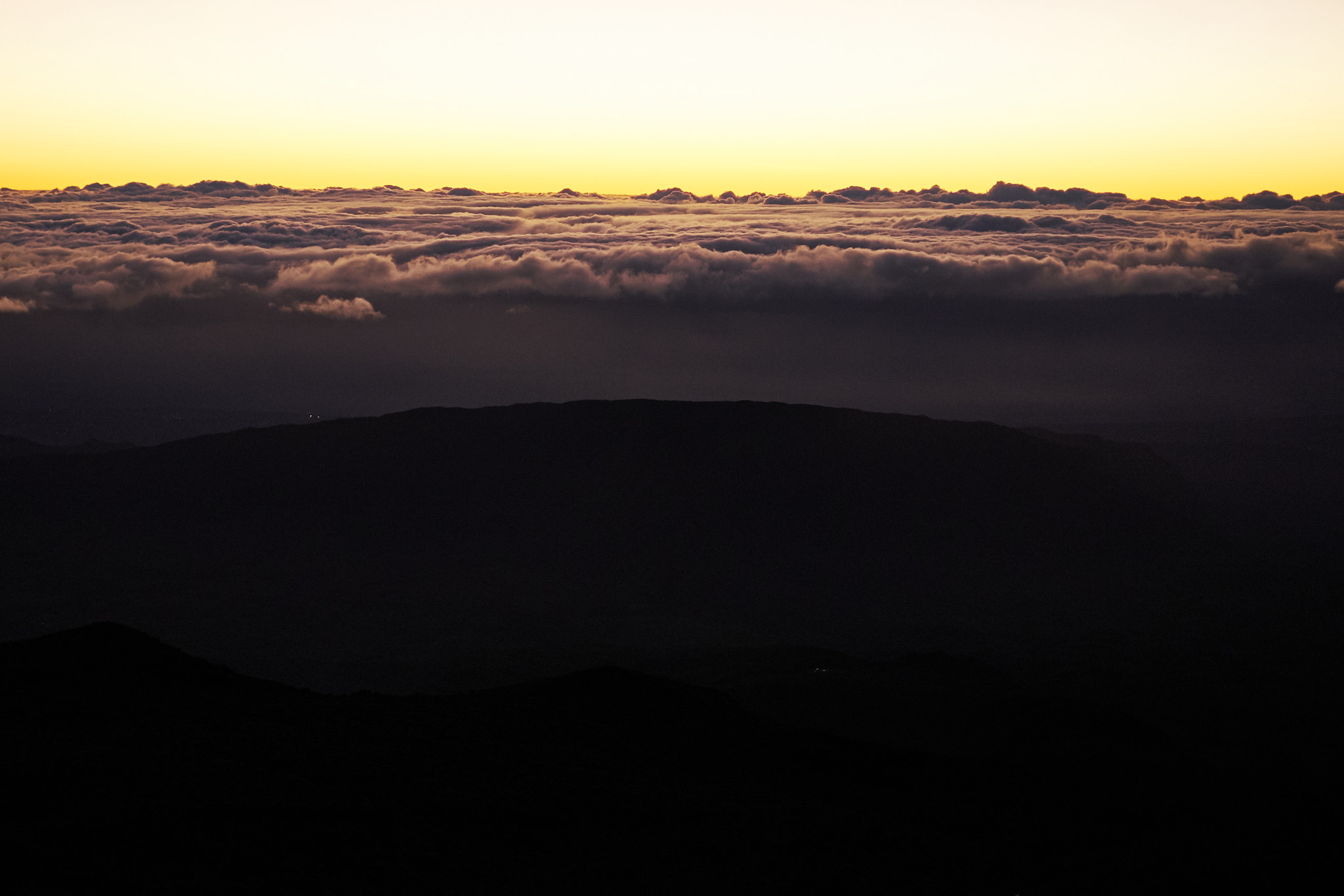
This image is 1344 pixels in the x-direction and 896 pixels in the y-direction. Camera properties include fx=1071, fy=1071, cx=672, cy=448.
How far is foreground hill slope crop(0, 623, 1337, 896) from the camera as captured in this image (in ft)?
116

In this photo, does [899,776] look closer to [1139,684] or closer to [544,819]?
[544,819]

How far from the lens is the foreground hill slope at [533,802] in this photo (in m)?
35.5

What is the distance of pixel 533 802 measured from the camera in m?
43.9

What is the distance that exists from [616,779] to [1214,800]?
123ft

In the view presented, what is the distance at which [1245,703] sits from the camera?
370 ft

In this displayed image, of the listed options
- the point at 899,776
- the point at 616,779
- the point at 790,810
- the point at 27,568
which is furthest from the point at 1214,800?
the point at 27,568

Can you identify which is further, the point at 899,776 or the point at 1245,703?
the point at 1245,703

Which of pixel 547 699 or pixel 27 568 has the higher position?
pixel 547 699

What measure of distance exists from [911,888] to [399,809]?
19272 mm

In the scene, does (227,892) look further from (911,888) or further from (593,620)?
(593,620)

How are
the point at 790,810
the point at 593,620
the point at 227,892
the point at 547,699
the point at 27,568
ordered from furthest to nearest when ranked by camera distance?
the point at 27,568, the point at 593,620, the point at 547,699, the point at 790,810, the point at 227,892

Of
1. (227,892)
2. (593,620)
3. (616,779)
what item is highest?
(227,892)

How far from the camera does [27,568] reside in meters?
190

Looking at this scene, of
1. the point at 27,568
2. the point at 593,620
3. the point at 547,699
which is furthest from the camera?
the point at 27,568
